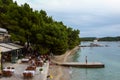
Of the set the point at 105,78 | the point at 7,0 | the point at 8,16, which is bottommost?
the point at 105,78

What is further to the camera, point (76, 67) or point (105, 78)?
point (76, 67)

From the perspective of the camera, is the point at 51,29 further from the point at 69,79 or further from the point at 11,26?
the point at 69,79

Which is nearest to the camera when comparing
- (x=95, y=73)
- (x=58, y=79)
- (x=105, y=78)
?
(x=58, y=79)

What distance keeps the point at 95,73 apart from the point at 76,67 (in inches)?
246

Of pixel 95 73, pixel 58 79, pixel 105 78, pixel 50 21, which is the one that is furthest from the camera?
pixel 50 21

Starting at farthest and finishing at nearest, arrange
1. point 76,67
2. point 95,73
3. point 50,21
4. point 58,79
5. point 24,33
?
point 50,21 → point 24,33 → point 76,67 → point 95,73 → point 58,79

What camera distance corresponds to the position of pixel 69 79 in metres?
34.4

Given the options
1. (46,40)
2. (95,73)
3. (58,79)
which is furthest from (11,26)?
(58,79)

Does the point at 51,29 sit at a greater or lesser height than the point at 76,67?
greater

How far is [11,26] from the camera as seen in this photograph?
5144cm

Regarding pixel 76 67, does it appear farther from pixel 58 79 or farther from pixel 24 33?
pixel 58 79

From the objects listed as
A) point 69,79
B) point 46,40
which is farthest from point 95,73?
point 46,40

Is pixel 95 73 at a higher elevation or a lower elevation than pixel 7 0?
lower

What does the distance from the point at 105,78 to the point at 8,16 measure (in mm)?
21832
